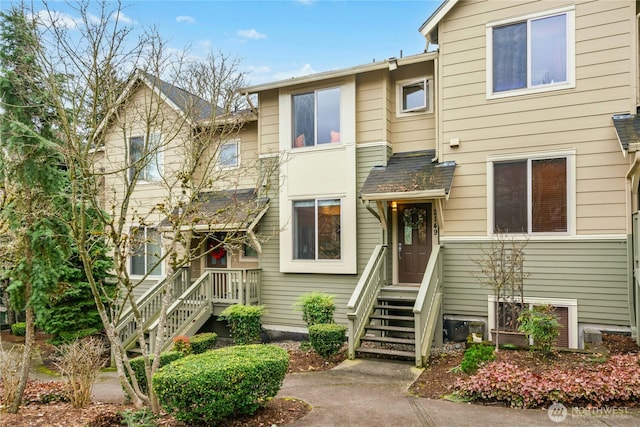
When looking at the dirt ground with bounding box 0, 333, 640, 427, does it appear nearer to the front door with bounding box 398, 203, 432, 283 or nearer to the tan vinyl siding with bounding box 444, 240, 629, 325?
the tan vinyl siding with bounding box 444, 240, 629, 325

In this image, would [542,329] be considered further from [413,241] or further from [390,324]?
[413,241]

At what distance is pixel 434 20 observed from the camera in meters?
9.30

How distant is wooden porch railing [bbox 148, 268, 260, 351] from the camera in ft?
34.3

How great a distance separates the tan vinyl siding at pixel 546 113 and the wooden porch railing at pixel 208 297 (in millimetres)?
4946

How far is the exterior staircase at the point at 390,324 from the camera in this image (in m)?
8.23

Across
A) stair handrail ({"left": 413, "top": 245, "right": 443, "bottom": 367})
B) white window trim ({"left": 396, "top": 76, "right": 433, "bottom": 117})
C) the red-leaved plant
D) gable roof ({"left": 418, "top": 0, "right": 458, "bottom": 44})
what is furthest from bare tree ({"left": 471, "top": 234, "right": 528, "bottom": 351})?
gable roof ({"left": 418, "top": 0, "right": 458, "bottom": 44})

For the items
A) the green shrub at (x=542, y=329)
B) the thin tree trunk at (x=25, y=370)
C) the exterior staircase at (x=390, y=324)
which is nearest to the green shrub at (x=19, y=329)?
the thin tree trunk at (x=25, y=370)

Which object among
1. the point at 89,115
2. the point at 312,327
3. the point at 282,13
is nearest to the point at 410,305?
the point at 312,327

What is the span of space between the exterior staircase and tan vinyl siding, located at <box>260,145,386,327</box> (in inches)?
41.6

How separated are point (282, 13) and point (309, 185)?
7.63m

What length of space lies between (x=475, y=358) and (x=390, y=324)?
284 cm

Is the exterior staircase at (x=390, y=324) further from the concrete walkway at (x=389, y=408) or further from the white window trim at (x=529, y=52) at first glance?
the white window trim at (x=529, y=52)

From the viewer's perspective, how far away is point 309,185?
1070 centimetres

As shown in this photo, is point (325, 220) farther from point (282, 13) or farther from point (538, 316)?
point (282, 13)
